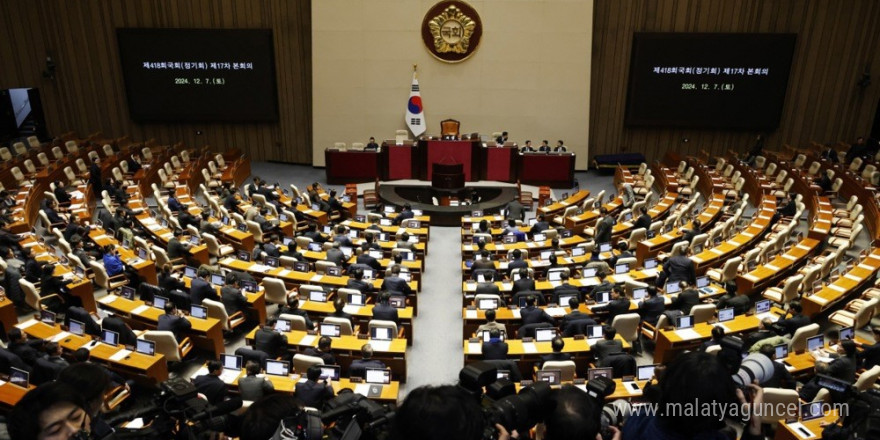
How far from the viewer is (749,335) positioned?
816 centimetres

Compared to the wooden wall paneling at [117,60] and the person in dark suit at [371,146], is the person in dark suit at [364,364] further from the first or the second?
the wooden wall paneling at [117,60]

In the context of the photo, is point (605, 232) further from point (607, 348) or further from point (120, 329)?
point (120, 329)

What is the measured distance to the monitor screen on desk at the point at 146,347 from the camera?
7.57 meters

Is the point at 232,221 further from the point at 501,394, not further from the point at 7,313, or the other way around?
the point at 501,394

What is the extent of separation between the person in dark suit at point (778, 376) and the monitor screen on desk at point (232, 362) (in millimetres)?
6197

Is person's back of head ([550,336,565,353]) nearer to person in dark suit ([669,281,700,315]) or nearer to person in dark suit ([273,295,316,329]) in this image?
person in dark suit ([669,281,700,315])

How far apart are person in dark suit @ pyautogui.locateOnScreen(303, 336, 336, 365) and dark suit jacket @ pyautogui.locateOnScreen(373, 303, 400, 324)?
1.33 meters

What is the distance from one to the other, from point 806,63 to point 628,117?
5887 millimetres

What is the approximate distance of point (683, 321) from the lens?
8.37 metres

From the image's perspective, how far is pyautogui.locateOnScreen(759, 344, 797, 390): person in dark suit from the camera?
22.0ft

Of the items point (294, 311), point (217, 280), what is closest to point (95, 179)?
point (217, 280)

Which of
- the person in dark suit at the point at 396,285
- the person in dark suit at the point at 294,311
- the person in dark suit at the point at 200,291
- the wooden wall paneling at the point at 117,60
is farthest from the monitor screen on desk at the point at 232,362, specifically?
the wooden wall paneling at the point at 117,60

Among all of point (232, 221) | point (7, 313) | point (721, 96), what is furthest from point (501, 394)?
point (721, 96)

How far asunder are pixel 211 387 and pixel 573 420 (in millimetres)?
5061
